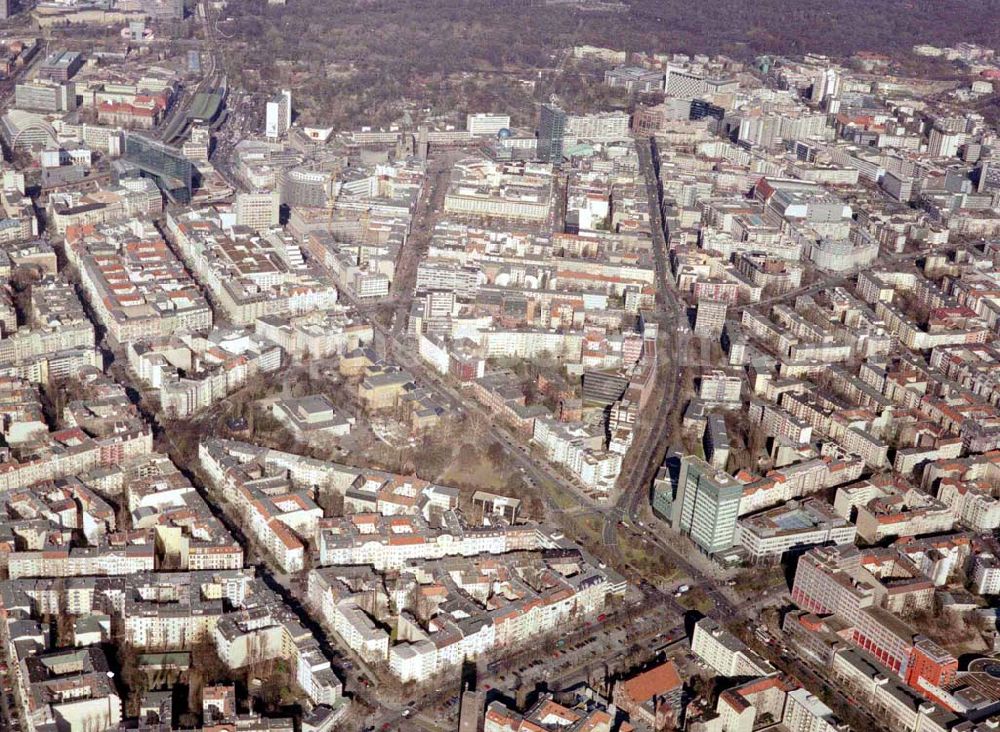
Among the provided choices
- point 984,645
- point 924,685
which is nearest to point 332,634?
point 924,685

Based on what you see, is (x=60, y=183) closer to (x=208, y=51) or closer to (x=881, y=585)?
(x=208, y=51)

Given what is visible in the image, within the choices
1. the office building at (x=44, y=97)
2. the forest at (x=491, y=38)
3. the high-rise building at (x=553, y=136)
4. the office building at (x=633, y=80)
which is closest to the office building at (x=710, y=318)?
the high-rise building at (x=553, y=136)

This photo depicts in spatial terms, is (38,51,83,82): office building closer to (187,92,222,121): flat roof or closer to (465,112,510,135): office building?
(187,92,222,121): flat roof

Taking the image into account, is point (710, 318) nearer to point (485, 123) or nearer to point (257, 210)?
point (257, 210)

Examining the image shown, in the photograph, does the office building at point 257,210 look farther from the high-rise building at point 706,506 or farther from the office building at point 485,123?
the high-rise building at point 706,506

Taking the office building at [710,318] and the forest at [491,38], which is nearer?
the office building at [710,318]

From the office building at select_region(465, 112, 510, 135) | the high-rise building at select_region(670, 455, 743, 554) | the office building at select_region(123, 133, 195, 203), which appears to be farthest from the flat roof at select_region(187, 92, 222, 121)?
the high-rise building at select_region(670, 455, 743, 554)

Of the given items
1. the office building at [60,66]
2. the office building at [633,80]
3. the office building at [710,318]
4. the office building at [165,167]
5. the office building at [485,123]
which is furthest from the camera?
the office building at [633,80]
